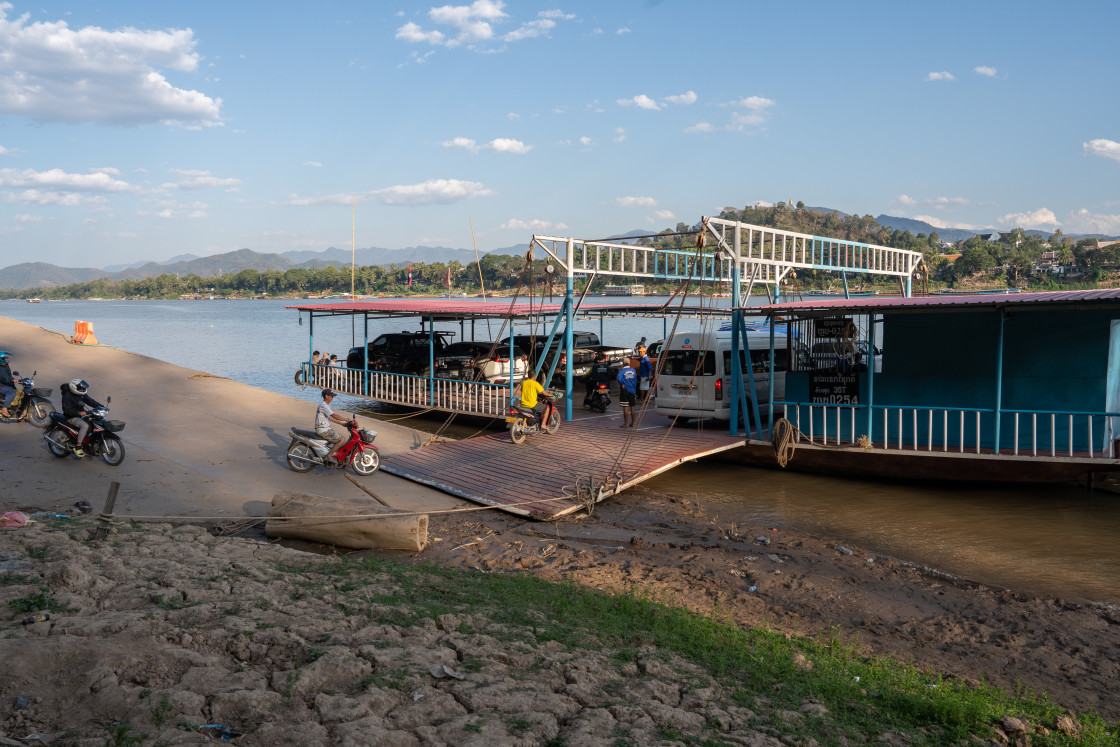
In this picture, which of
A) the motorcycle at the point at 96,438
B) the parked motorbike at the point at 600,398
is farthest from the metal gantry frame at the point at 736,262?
the motorcycle at the point at 96,438

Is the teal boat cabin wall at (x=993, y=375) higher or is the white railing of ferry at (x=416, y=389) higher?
the teal boat cabin wall at (x=993, y=375)

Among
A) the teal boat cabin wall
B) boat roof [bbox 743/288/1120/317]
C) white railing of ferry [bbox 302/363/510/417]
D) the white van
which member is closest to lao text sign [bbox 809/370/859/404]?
the teal boat cabin wall

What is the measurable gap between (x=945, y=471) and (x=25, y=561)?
41.4ft

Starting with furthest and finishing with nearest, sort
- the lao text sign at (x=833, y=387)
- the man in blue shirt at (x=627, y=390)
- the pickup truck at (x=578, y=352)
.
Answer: the pickup truck at (x=578, y=352) < the man in blue shirt at (x=627, y=390) < the lao text sign at (x=833, y=387)

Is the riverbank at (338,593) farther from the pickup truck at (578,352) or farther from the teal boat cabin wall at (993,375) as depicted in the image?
the pickup truck at (578,352)

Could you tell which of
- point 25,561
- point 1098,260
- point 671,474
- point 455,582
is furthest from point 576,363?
point 1098,260

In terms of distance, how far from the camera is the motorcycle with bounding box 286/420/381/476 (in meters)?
12.3

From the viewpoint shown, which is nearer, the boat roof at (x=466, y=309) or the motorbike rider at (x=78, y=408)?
the motorbike rider at (x=78, y=408)

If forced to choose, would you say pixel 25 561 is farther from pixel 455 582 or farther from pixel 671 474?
pixel 671 474

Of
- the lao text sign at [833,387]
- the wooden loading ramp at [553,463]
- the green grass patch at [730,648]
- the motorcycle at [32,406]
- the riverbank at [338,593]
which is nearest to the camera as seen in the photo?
the riverbank at [338,593]

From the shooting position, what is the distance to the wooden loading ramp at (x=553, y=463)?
36.3ft

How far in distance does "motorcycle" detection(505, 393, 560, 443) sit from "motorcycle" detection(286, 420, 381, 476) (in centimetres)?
299

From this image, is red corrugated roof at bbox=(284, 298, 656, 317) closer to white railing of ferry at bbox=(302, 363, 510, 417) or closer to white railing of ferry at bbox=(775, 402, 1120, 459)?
white railing of ferry at bbox=(302, 363, 510, 417)

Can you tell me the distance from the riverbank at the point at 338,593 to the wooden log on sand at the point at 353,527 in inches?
8.1
